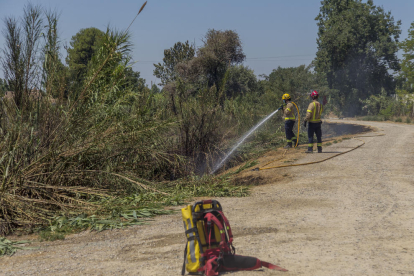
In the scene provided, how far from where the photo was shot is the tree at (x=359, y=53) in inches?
1871

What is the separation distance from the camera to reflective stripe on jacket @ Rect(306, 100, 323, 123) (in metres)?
11.9

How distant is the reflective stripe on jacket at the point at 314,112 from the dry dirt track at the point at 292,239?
164 inches

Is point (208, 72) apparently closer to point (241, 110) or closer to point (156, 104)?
point (241, 110)

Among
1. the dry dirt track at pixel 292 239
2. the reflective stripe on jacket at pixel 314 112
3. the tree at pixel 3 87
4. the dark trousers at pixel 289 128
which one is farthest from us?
the dark trousers at pixel 289 128

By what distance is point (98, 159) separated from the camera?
305 inches

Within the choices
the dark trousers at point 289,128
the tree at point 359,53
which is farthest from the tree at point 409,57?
the dark trousers at point 289,128

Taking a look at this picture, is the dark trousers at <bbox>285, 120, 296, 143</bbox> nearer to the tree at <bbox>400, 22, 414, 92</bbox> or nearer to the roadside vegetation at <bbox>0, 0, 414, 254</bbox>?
the roadside vegetation at <bbox>0, 0, 414, 254</bbox>

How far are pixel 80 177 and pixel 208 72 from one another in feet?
75.3

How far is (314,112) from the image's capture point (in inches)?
472

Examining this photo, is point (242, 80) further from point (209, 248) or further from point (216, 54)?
point (209, 248)

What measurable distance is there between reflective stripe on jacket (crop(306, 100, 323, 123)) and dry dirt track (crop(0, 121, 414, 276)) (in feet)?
13.6

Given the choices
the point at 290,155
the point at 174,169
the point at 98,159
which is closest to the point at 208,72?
the point at 290,155

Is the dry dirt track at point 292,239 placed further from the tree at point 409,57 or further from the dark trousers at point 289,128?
the tree at point 409,57

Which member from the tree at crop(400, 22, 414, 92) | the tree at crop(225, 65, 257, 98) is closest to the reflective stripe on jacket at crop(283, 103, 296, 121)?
the tree at crop(225, 65, 257, 98)
